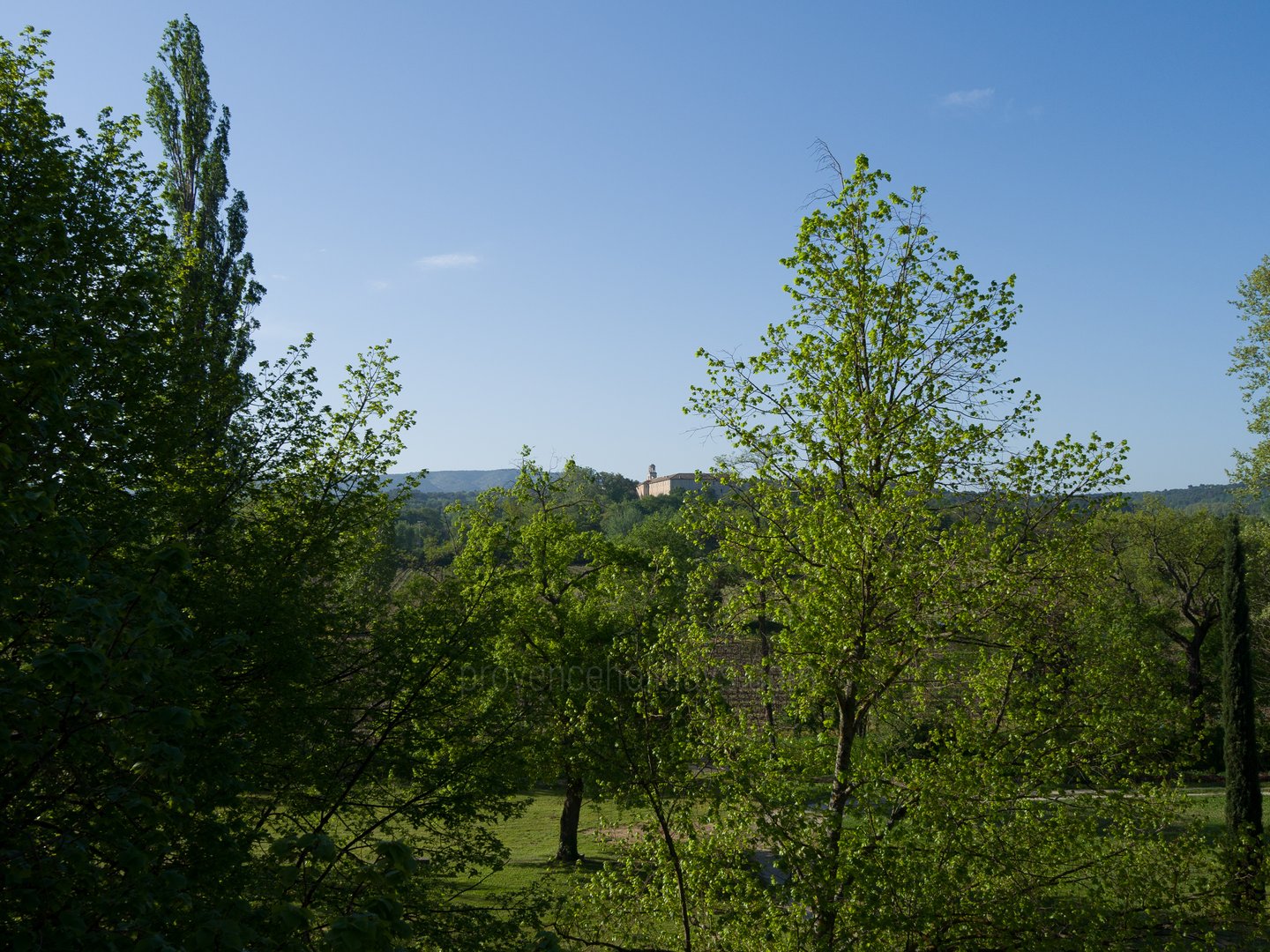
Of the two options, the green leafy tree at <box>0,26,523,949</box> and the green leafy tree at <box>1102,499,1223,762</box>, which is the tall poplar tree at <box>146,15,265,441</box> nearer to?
the green leafy tree at <box>0,26,523,949</box>

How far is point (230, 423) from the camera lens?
1056cm

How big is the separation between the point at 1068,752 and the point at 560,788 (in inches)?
1157

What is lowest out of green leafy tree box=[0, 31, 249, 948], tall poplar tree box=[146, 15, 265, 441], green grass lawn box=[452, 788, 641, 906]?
green grass lawn box=[452, 788, 641, 906]

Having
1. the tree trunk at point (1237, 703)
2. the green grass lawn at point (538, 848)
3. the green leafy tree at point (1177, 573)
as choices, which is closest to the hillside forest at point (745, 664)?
the green grass lawn at point (538, 848)

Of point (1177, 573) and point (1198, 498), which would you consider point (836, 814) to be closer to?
point (1177, 573)

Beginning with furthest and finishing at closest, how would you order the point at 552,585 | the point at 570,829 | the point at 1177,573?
the point at 1177,573
the point at 570,829
the point at 552,585

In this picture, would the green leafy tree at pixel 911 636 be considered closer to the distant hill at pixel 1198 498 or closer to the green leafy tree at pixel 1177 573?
the distant hill at pixel 1198 498

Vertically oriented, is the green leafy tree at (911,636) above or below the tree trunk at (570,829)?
above

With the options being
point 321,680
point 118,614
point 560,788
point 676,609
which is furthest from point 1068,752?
point 560,788

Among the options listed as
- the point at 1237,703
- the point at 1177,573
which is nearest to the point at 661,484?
the point at 1177,573

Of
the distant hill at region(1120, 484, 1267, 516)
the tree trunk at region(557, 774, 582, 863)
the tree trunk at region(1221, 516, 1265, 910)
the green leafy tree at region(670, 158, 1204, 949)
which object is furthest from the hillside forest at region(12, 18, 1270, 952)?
the distant hill at region(1120, 484, 1267, 516)

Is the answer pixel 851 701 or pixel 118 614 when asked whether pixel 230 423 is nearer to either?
pixel 118 614

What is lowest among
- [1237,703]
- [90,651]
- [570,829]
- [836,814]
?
[570,829]

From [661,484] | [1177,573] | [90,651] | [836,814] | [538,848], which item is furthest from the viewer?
[661,484]
